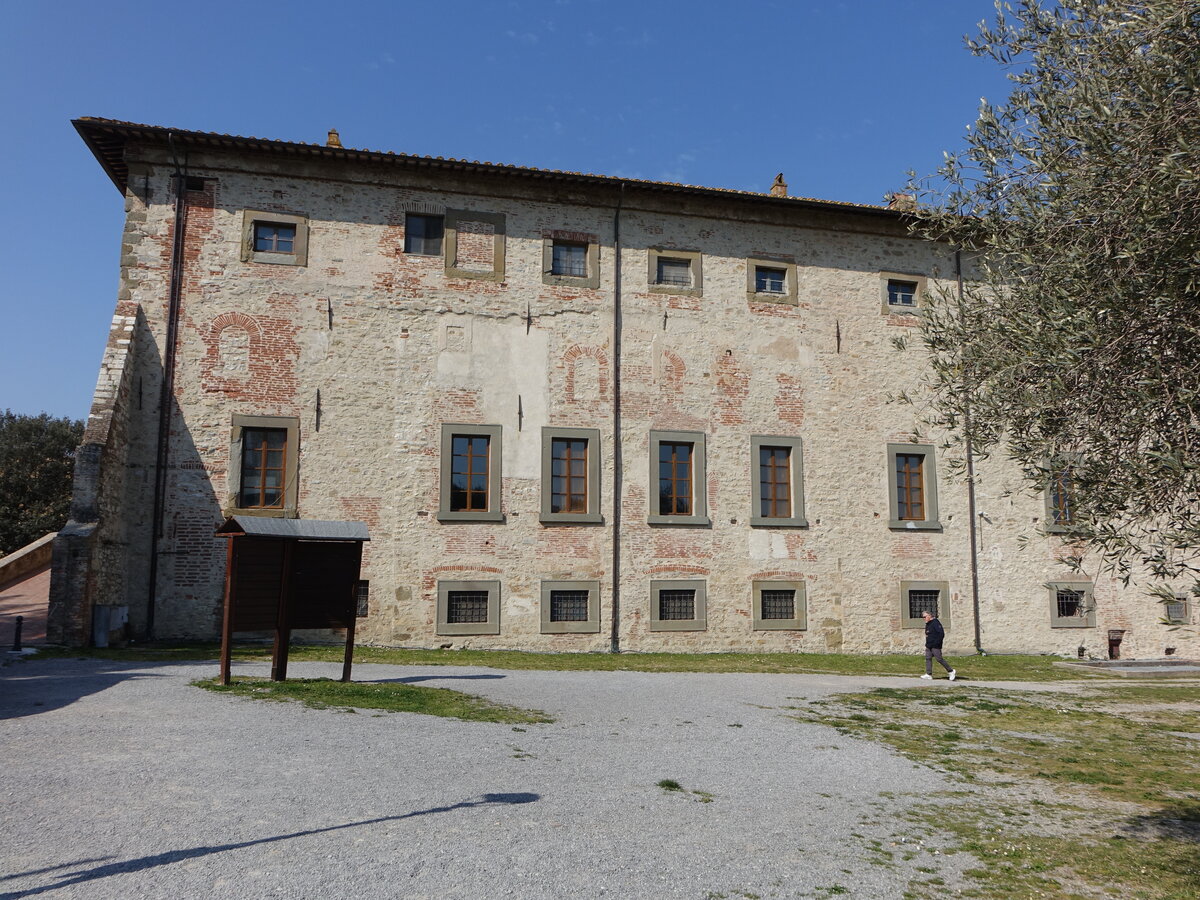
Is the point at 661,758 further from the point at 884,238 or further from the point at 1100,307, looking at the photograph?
the point at 884,238

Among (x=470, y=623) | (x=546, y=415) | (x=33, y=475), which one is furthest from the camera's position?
(x=33, y=475)

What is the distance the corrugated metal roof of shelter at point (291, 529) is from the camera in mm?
10141

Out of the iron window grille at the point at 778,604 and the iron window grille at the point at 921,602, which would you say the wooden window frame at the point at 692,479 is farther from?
the iron window grille at the point at 921,602

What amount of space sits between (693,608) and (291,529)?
957 centimetres

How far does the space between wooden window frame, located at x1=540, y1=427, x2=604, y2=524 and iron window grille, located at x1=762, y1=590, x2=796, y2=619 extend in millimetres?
3792

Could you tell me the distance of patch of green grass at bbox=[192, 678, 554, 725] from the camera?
9203 mm

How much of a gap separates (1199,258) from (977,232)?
2.79 m

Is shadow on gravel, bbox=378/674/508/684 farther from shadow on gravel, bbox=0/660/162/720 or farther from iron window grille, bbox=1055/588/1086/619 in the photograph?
iron window grille, bbox=1055/588/1086/619

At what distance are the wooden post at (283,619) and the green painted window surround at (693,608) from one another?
8.60 m

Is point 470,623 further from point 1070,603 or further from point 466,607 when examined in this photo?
point 1070,603

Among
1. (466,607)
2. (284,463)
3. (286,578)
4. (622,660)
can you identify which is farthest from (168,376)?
(622,660)

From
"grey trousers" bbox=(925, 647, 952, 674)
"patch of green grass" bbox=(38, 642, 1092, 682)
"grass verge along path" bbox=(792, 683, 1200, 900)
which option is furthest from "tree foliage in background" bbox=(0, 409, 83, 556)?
"grass verge along path" bbox=(792, 683, 1200, 900)

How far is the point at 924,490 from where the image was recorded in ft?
64.3

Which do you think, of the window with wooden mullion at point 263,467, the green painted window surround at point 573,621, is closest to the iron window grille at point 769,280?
the green painted window surround at point 573,621
